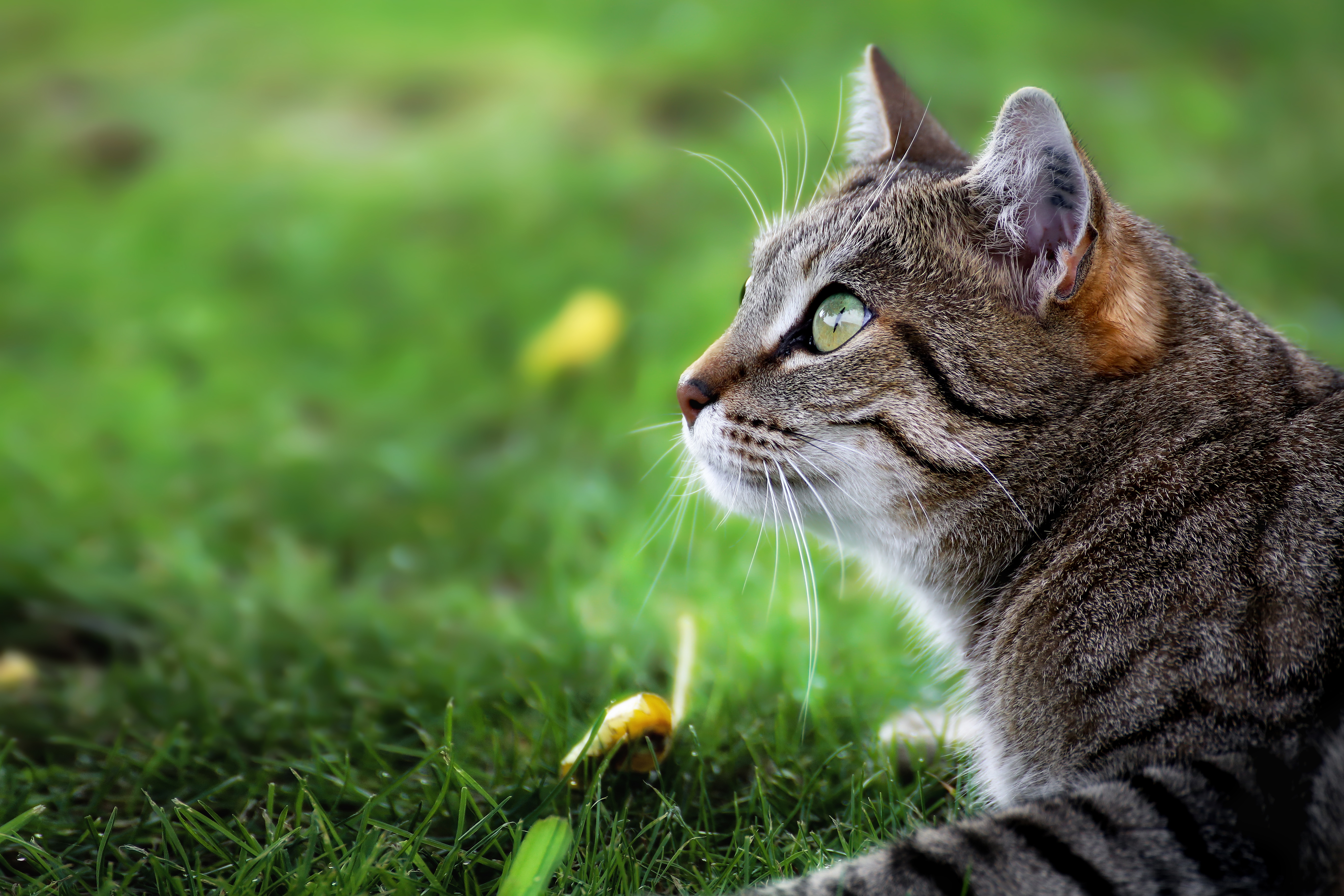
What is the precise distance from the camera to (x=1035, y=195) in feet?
8.01

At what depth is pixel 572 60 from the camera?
24.0 ft

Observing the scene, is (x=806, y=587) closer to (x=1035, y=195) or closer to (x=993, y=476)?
(x=993, y=476)

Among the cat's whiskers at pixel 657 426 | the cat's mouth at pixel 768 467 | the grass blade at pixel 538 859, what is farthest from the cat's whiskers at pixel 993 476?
the grass blade at pixel 538 859

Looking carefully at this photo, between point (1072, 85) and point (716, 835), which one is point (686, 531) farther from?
point (1072, 85)

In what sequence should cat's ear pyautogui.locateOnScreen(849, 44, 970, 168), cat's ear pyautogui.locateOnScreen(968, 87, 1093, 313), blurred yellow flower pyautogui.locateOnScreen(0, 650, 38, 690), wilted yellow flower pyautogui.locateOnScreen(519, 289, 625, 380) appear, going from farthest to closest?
wilted yellow flower pyautogui.locateOnScreen(519, 289, 625, 380) < blurred yellow flower pyautogui.locateOnScreen(0, 650, 38, 690) < cat's ear pyautogui.locateOnScreen(849, 44, 970, 168) < cat's ear pyautogui.locateOnScreen(968, 87, 1093, 313)

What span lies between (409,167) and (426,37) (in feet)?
4.94

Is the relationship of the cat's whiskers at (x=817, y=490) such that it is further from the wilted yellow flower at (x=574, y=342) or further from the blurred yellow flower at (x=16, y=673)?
the wilted yellow flower at (x=574, y=342)

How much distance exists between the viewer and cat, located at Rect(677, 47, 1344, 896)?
1882 millimetres

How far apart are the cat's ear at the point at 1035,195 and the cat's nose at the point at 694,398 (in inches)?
28.3

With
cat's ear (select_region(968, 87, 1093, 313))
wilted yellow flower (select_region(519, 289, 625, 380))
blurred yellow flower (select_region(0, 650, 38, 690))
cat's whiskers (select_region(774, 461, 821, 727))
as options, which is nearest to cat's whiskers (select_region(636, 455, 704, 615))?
cat's whiskers (select_region(774, 461, 821, 727))

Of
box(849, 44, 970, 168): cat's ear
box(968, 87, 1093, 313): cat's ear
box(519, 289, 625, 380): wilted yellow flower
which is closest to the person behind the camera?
box(968, 87, 1093, 313): cat's ear

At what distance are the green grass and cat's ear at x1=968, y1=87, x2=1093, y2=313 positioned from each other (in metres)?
1.10

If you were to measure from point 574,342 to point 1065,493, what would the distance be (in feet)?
10.2

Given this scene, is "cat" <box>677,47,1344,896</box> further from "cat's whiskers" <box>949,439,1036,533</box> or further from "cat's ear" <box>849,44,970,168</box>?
"cat's ear" <box>849,44,970,168</box>
